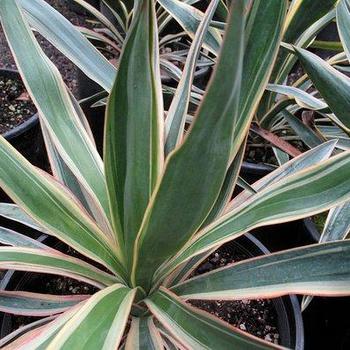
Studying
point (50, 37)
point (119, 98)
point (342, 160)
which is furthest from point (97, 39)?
point (342, 160)

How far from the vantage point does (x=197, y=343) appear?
0.62 meters

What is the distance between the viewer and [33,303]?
2.52 ft

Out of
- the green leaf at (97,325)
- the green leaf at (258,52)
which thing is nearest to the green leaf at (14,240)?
the green leaf at (97,325)

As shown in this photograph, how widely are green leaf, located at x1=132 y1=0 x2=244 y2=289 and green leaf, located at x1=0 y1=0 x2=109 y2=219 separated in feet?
0.50

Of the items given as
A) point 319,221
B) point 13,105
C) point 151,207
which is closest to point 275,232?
point 319,221

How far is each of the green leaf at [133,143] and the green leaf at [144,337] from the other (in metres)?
0.11

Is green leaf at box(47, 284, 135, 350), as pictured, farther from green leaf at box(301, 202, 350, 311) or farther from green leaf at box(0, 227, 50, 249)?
green leaf at box(301, 202, 350, 311)

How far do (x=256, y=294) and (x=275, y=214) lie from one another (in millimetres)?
96

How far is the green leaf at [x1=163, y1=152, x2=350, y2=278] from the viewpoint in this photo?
62 cm

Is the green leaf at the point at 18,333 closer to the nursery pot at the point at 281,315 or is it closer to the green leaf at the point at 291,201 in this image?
the nursery pot at the point at 281,315

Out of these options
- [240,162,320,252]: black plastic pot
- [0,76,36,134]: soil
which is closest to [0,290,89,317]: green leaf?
[240,162,320,252]: black plastic pot

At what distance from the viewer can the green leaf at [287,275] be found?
60cm

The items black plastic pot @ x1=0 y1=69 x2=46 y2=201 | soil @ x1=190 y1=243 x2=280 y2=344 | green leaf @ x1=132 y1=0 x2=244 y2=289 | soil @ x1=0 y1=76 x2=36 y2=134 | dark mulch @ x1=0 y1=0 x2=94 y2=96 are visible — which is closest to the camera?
green leaf @ x1=132 y1=0 x2=244 y2=289

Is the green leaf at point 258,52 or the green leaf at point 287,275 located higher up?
the green leaf at point 258,52
